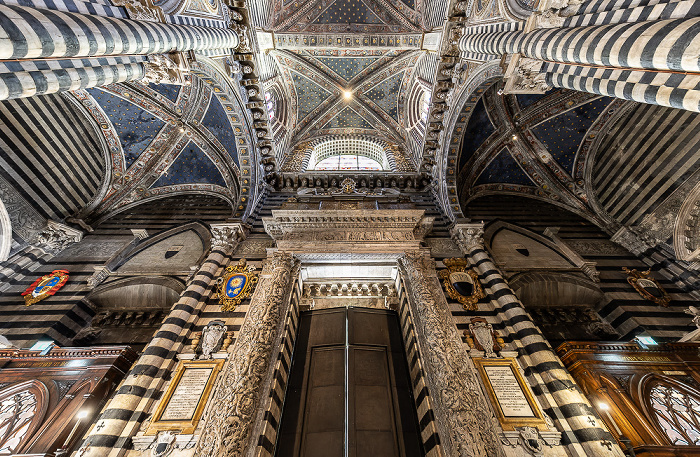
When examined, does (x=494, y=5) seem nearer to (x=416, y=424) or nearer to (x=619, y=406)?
(x=619, y=406)

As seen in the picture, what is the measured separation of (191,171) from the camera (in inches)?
440

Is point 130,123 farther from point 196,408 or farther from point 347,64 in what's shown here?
point 196,408

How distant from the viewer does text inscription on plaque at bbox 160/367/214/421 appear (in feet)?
14.6

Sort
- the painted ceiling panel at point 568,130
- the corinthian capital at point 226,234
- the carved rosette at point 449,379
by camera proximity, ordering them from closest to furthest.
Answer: the carved rosette at point 449,379 < the corinthian capital at point 226,234 < the painted ceiling panel at point 568,130

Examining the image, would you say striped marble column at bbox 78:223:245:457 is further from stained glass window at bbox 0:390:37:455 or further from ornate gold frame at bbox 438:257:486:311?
ornate gold frame at bbox 438:257:486:311

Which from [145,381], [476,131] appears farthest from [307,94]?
[145,381]

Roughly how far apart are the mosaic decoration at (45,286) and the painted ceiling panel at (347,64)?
12.1m

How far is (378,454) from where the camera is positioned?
4.46 metres

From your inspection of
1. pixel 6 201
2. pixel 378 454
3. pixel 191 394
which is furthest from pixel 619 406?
pixel 6 201

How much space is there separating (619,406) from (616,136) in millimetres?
9308

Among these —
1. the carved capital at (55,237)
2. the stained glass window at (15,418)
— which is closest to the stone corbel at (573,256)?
the stained glass window at (15,418)

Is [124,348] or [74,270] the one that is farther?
[74,270]

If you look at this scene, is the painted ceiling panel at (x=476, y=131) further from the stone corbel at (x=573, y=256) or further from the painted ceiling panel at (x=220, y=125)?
the painted ceiling panel at (x=220, y=125)

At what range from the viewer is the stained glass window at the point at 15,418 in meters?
4.08
